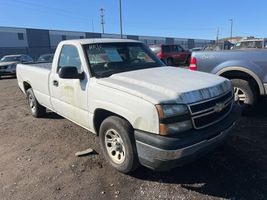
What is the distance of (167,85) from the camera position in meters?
2.92

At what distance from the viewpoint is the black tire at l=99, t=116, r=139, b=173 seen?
2.88 m

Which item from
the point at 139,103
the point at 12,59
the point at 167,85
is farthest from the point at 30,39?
the point at 139,103

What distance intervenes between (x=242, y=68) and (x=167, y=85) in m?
3.02

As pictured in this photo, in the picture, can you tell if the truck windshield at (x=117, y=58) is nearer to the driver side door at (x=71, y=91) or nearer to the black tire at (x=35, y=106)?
the driver side door at (x=71, y=91)

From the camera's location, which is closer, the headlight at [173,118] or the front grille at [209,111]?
the headlight at [173,118]

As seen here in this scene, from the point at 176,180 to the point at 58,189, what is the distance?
153 centimetres

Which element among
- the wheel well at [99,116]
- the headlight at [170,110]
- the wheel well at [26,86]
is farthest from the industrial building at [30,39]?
the headlight at [170,110]

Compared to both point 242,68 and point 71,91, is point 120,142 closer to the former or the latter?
point 71,91

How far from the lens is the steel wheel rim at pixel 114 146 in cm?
319

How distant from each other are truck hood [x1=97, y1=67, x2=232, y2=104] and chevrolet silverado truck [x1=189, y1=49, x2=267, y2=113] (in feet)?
6.84

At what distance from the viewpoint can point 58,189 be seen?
10.1 ft

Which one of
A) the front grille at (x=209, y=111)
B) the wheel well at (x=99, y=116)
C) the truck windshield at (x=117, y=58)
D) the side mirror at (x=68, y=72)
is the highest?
the truck windshield at (x=117, y=58)

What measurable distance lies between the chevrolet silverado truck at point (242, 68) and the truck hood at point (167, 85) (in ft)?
6.84

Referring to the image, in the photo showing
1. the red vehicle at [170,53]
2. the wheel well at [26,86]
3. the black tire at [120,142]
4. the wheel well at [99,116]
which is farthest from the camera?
the red vehicle at [170,53]
